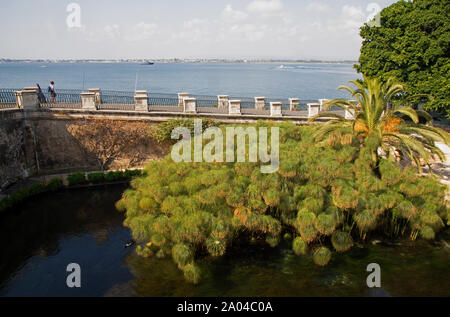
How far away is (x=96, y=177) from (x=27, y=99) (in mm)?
6453

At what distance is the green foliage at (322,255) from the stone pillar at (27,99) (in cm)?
1868

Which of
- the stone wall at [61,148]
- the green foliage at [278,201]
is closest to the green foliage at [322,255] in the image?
the green foliage at [278,201]

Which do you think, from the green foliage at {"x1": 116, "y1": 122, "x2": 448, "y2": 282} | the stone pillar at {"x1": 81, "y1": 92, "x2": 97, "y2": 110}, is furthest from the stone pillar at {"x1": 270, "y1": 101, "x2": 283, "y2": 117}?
the stone pillar at {"x1": 81, "y1": 92, "x2": 97, "y2": 110}

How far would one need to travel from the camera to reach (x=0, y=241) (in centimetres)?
1541

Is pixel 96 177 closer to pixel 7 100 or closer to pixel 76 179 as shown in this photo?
pixel 76 179

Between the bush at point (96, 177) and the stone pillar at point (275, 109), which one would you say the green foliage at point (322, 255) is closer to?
the stone pillar at point (275, 109)

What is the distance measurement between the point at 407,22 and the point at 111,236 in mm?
24525

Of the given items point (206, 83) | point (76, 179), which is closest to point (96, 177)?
point (76, 179)

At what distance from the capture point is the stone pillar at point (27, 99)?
68.8ft

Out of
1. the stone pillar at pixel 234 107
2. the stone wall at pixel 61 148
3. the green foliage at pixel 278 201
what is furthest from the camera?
the stone pillar at pixel 234 107

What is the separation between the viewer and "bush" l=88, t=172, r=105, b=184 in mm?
20938

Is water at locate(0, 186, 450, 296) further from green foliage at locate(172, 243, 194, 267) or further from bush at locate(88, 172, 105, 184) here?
bush at locate(88, 172, 105, 184)

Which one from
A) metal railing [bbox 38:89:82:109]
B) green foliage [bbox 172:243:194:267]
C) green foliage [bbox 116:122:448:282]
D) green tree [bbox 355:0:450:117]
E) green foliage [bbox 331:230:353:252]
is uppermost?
green tree [bbox 355:0:450:117]

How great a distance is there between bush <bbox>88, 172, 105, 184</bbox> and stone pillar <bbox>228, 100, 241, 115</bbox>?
29.9 ft
